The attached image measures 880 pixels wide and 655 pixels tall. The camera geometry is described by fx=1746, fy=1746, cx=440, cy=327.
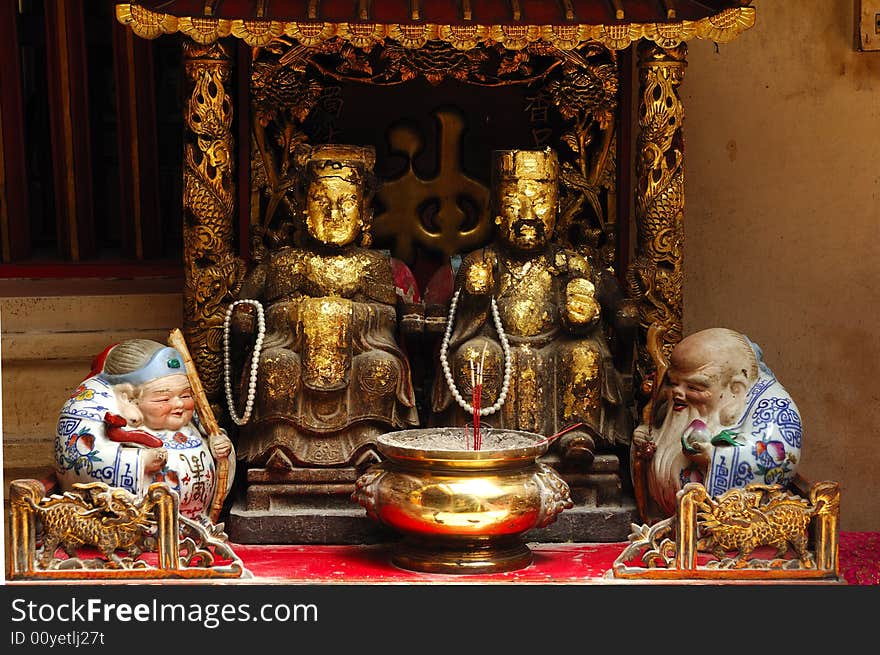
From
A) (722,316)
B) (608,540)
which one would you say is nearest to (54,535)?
(608,540)

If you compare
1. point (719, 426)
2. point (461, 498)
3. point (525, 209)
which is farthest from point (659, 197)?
point (461, 498)

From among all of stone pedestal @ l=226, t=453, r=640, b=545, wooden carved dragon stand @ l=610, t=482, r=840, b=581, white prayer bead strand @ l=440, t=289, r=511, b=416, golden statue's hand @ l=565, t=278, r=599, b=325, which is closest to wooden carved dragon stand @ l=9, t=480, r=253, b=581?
stone pedestal @ l=226, t=453, r=640, b=545

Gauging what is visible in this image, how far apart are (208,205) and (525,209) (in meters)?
0.94

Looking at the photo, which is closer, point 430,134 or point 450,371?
point 450,371

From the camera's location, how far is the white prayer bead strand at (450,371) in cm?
485

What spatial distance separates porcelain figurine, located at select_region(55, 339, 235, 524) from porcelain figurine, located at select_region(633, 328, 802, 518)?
1.21 m

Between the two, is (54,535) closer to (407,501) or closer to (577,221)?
(407,501)

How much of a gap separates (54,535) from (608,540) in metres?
1.52

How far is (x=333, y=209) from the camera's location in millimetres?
4949

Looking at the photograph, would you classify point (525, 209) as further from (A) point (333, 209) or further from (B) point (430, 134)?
(B) point (430, 134)

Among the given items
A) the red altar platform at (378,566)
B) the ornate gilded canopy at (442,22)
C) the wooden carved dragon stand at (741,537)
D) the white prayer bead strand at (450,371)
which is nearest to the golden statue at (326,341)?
the white prayer bead strand at (450,371)

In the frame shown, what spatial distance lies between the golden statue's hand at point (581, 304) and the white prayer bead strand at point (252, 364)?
87 cm

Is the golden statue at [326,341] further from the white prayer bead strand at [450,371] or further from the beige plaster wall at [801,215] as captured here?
the beige plaster wall at [801,215]

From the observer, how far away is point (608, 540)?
4.87 meters
